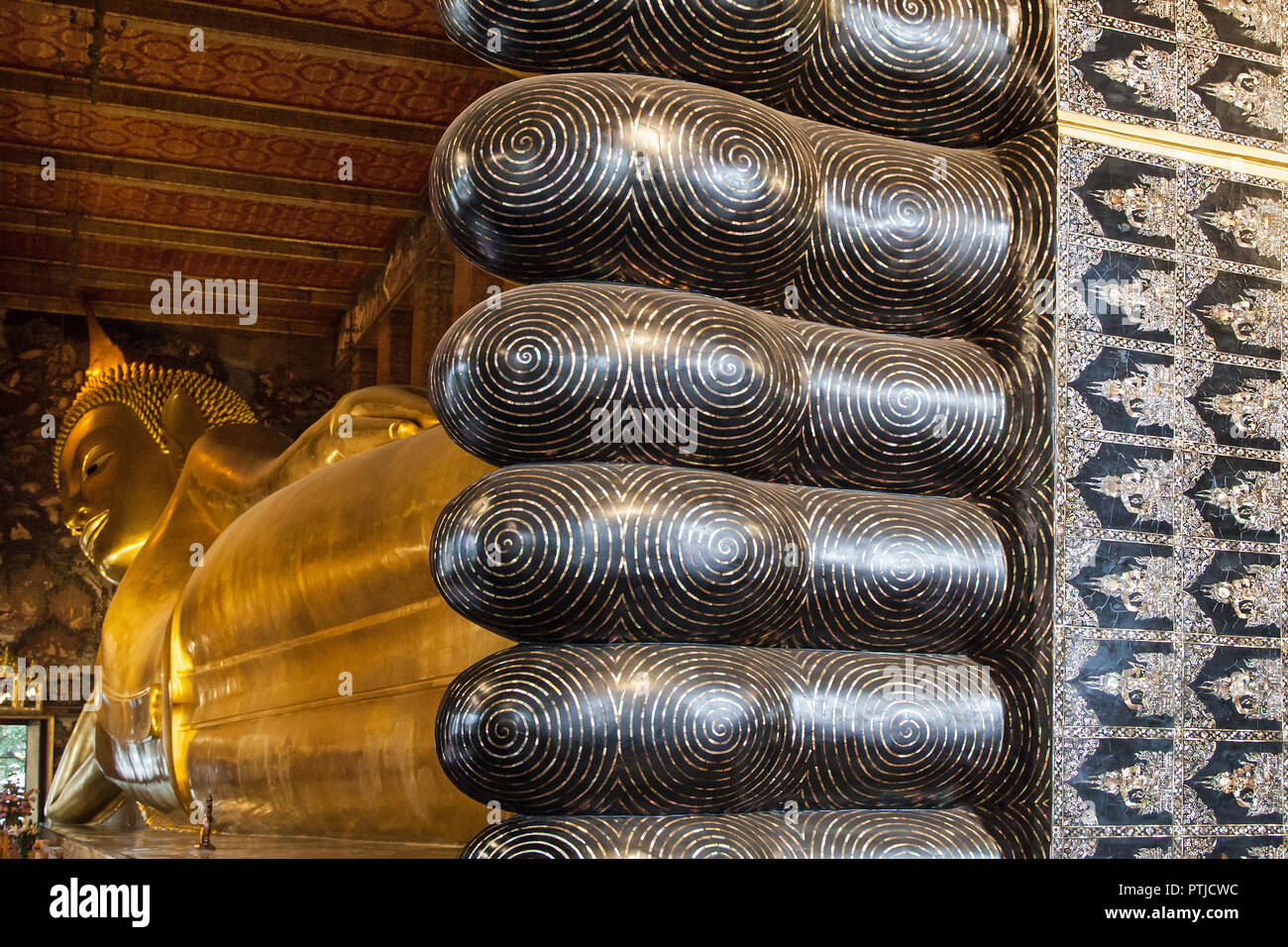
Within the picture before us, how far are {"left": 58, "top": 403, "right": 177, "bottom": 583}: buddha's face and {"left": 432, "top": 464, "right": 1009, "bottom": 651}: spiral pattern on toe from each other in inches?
140

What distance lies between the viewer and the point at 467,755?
1634 millimetres

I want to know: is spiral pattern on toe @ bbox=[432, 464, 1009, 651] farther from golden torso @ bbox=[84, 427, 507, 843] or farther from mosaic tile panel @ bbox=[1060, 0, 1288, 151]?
mosaic tile panel @ bbox=[1060, 0, 1288, 151]

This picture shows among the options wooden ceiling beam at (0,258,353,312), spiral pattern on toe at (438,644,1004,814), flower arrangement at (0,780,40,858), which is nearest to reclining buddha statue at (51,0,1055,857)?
spiral pattern on toe at (438,644,1004,814)

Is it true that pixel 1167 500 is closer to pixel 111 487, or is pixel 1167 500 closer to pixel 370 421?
pixel 370 421

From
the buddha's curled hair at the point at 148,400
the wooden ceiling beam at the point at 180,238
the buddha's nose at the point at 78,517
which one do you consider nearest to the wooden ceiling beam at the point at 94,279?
the wooden ceiling beam at the point at 180,238

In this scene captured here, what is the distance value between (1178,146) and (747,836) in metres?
1.36

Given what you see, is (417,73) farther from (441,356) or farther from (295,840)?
(441,356)

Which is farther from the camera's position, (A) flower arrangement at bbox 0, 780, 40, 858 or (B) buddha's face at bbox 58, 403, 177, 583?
(B) buddha's face at bbox 58, 403, 177, 583

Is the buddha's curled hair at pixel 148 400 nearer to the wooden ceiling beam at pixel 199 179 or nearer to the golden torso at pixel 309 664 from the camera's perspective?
the golden torso at pixel 309 664

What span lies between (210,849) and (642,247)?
4.99 feet

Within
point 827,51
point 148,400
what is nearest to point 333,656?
point 827,51

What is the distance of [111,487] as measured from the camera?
16.3 feet

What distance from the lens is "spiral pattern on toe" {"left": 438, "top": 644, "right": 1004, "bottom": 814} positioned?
1.62 m

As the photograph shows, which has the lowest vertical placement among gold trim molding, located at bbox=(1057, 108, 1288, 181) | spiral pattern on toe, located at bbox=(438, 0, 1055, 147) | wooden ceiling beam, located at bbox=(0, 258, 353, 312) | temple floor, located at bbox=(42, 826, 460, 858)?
temple floor, located at bbox=(42, 826, 460, 858)
